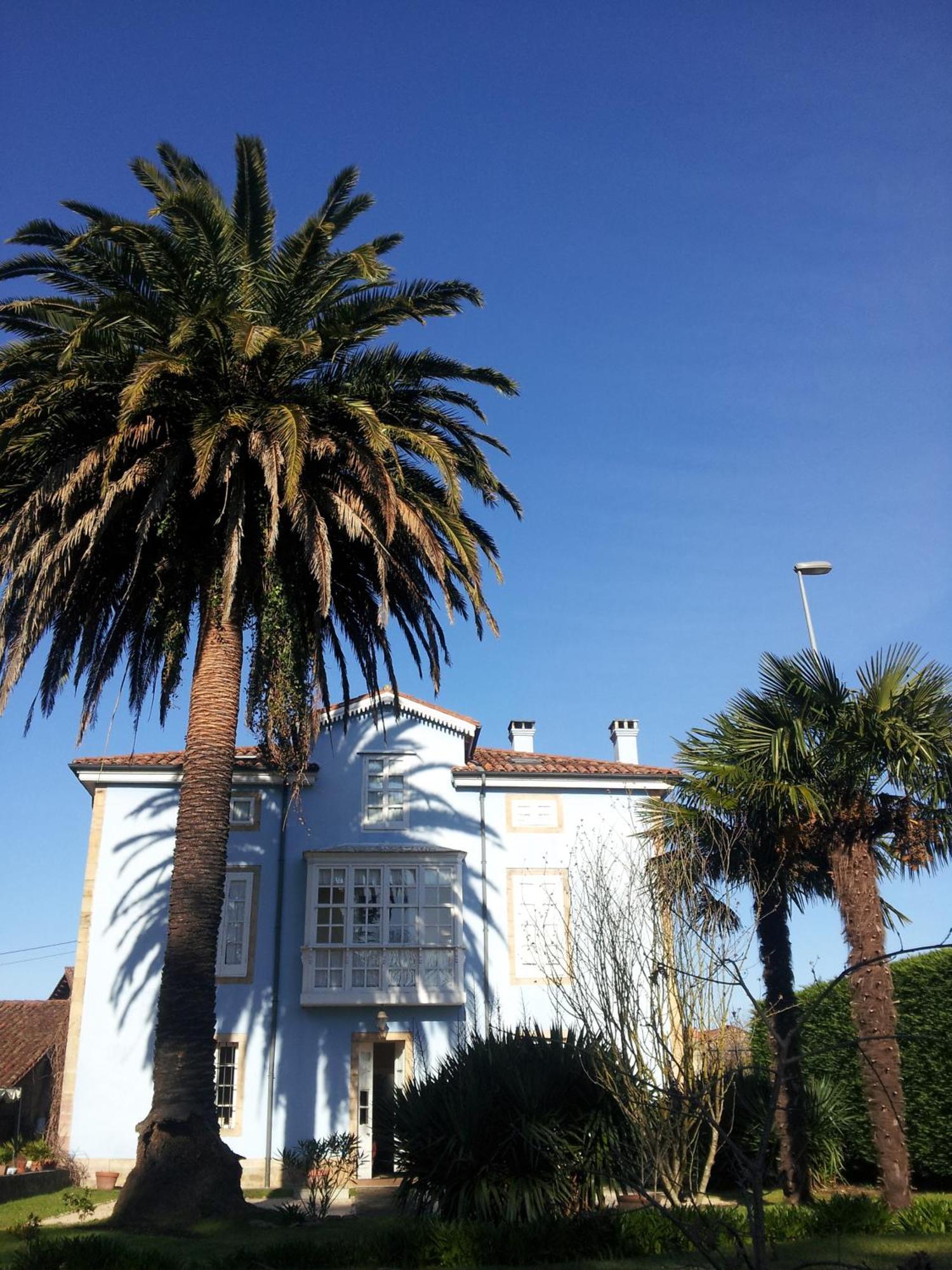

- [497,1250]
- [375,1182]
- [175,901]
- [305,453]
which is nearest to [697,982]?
[497,1250]

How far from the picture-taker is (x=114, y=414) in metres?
15.2

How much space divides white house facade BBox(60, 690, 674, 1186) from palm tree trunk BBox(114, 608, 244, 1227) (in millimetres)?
7910

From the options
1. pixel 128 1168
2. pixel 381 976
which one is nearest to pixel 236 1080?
pixel 128 1168

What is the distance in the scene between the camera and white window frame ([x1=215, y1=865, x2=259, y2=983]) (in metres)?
22.5

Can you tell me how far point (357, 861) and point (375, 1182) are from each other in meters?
6.47

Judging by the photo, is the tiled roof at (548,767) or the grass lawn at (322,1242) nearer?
the grass lawn at (322,1242)

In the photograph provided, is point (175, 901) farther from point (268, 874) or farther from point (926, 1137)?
point (926, 1137)

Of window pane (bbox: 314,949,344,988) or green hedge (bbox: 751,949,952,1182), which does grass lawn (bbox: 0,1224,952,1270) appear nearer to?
green hedge (bbox: 751,949,952,1182)

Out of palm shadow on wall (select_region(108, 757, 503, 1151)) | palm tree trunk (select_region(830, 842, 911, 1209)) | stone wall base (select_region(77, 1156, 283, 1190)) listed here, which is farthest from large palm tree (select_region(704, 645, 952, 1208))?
stone wall base (select_region(77, 1156, 283, 1190))

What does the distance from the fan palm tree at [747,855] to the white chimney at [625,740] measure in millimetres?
11549

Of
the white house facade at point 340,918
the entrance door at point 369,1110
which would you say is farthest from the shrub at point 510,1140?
the entrance door at point 369,1110

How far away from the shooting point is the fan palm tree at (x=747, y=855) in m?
14.8

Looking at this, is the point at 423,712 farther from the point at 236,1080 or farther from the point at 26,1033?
the point at 26,1033

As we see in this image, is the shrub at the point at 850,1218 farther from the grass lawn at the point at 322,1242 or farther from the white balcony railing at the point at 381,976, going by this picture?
the white balcony railing at the point at 381,976
